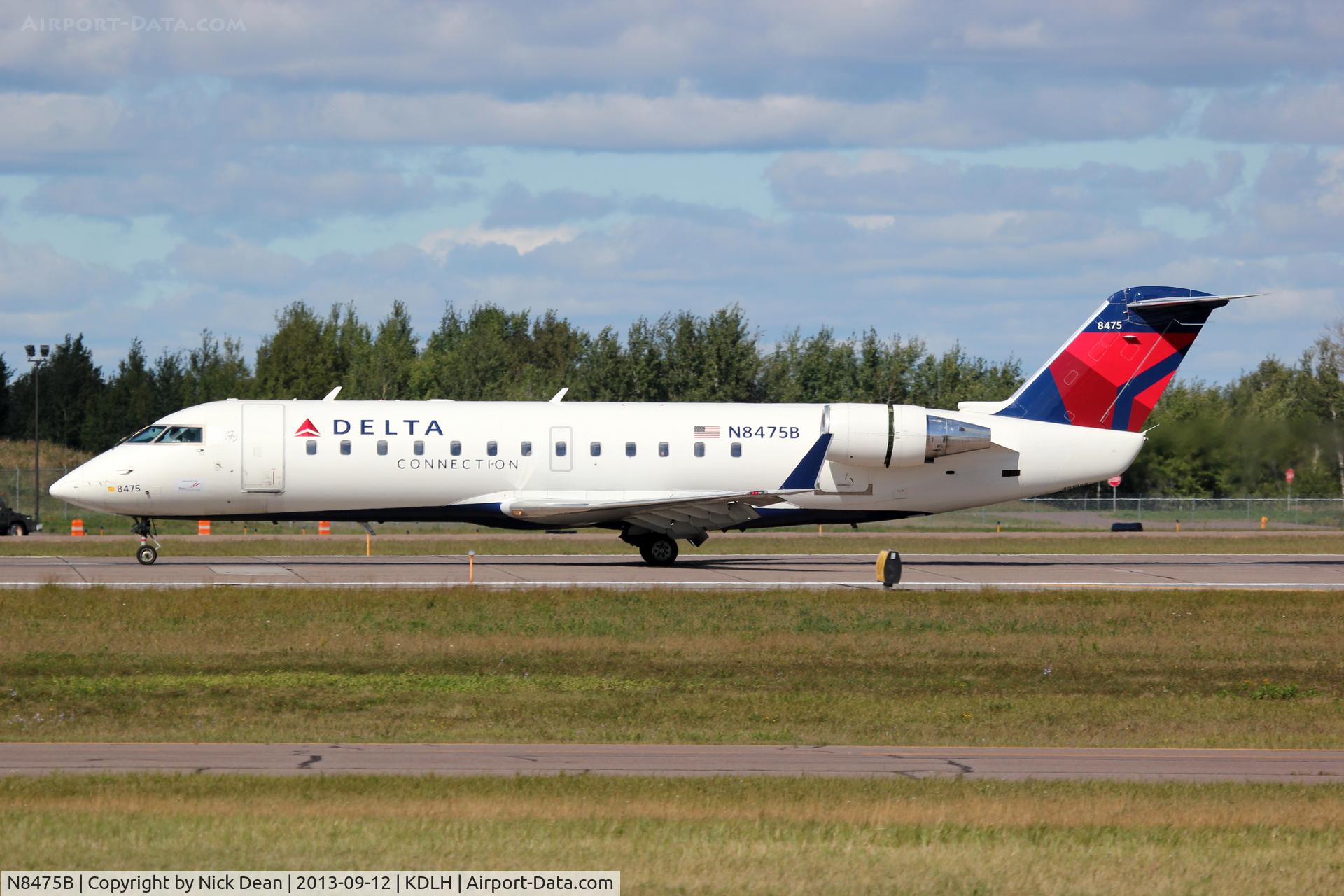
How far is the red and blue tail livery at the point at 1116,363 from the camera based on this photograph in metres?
39.1

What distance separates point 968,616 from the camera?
28609 mm

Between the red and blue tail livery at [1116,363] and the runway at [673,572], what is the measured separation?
14.1ft

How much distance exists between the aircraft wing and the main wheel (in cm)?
34

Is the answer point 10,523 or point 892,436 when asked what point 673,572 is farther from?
point 10,523

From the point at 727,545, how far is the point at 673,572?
42.5ft

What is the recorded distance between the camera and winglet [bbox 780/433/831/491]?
37000 millimetres

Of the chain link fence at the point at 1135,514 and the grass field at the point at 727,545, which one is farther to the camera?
the chain link fence at the point at 1135,514

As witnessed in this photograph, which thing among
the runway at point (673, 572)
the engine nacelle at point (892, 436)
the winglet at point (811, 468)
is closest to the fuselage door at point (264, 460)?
the runway at point (673, 572)

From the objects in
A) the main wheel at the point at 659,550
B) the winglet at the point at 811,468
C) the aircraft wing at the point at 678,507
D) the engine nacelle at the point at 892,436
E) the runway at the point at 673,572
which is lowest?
the runway at the point at 673,572

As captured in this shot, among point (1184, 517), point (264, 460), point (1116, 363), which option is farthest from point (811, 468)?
point (1184, 517)

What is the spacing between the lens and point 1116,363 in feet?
128

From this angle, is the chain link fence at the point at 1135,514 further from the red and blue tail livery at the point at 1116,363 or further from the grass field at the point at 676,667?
the grass field at the point at 676,667

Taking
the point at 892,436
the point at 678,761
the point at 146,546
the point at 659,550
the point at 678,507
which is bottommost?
the point at 678,761

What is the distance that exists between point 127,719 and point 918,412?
2453cm
